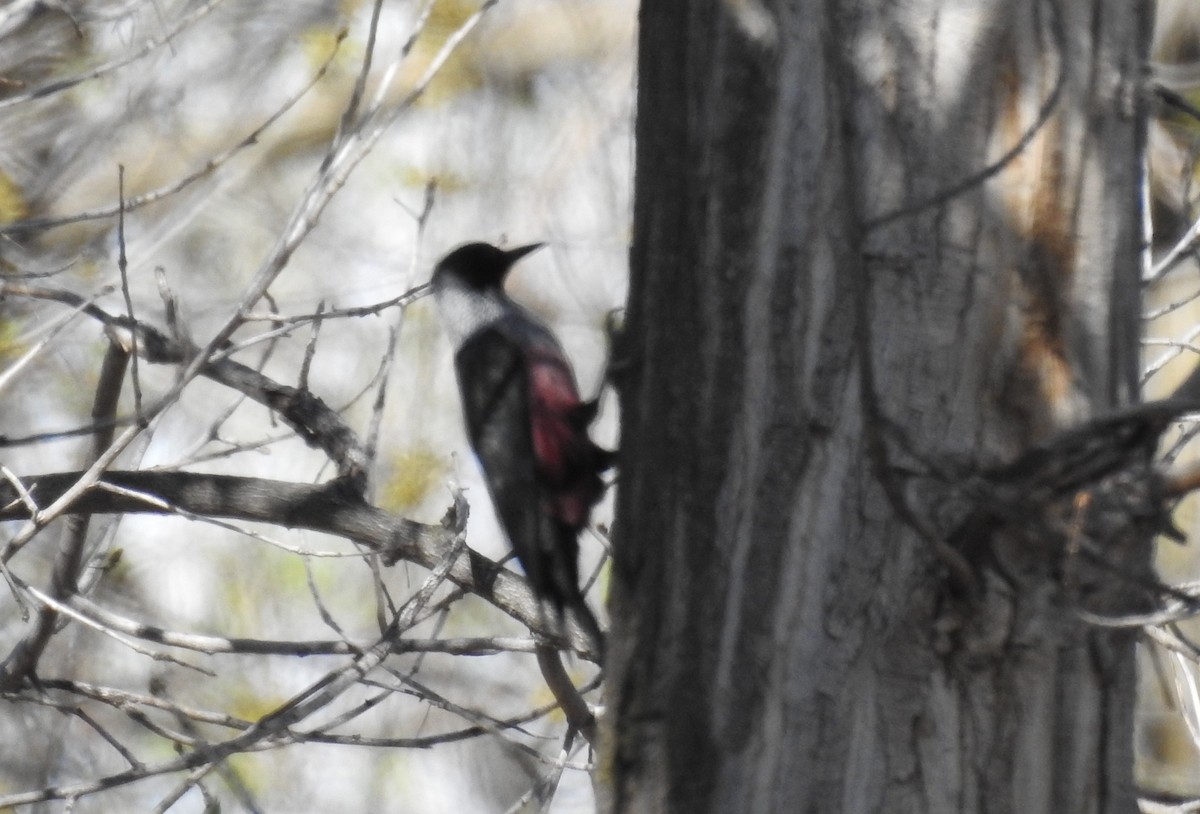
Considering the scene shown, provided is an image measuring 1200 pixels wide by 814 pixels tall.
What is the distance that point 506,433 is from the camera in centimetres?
426

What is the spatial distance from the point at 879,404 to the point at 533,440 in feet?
8.35

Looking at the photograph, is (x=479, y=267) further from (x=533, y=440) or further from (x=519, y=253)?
(x=533, y=440)

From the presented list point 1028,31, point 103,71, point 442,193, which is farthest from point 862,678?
point 442,193

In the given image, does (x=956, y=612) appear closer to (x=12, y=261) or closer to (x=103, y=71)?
(x=103, y=71)

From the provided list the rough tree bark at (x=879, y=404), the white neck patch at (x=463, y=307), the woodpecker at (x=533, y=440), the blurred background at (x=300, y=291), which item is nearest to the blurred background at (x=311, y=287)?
the blurred background at (x=300, y=291)

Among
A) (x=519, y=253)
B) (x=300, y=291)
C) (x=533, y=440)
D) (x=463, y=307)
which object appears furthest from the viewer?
(x=300, y=291)

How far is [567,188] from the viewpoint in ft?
21.1

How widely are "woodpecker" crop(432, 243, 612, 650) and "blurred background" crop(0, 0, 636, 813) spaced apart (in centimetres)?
162

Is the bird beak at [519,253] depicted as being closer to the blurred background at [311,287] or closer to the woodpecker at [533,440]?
the woodpecker at [533,440]

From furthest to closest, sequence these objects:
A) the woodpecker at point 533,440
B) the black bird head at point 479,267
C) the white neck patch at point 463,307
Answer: the black bird head at point 479,267
the white neck patch at point 463,307
the woodpecker at point 533,440

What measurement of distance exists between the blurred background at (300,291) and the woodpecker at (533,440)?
63.9 inches

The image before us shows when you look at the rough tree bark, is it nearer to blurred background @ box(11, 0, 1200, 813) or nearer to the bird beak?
the bird beak

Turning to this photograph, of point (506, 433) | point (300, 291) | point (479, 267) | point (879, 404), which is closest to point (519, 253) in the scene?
point (479, 267)

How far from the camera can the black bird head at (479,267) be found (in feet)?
16.5
